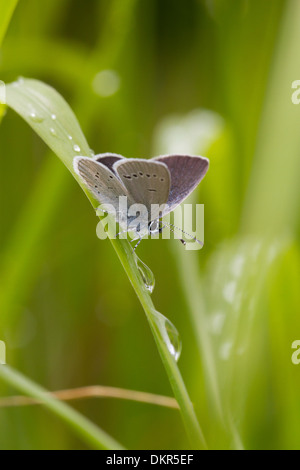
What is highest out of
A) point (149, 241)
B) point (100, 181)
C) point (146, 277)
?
point (149, 241)

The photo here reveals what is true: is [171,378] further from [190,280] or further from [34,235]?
[34,235]

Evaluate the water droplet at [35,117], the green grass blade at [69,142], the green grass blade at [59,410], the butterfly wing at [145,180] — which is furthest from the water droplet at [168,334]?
the water droplet at [35,117]

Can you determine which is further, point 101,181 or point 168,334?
point 101,181

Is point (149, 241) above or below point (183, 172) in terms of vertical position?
above

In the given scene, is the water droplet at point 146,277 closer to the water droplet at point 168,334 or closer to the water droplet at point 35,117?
the water droplet at point 168,334

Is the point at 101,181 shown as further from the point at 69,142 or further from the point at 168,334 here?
the point at 168,334

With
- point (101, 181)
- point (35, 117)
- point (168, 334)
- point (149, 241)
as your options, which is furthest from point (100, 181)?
point (149, 241)
